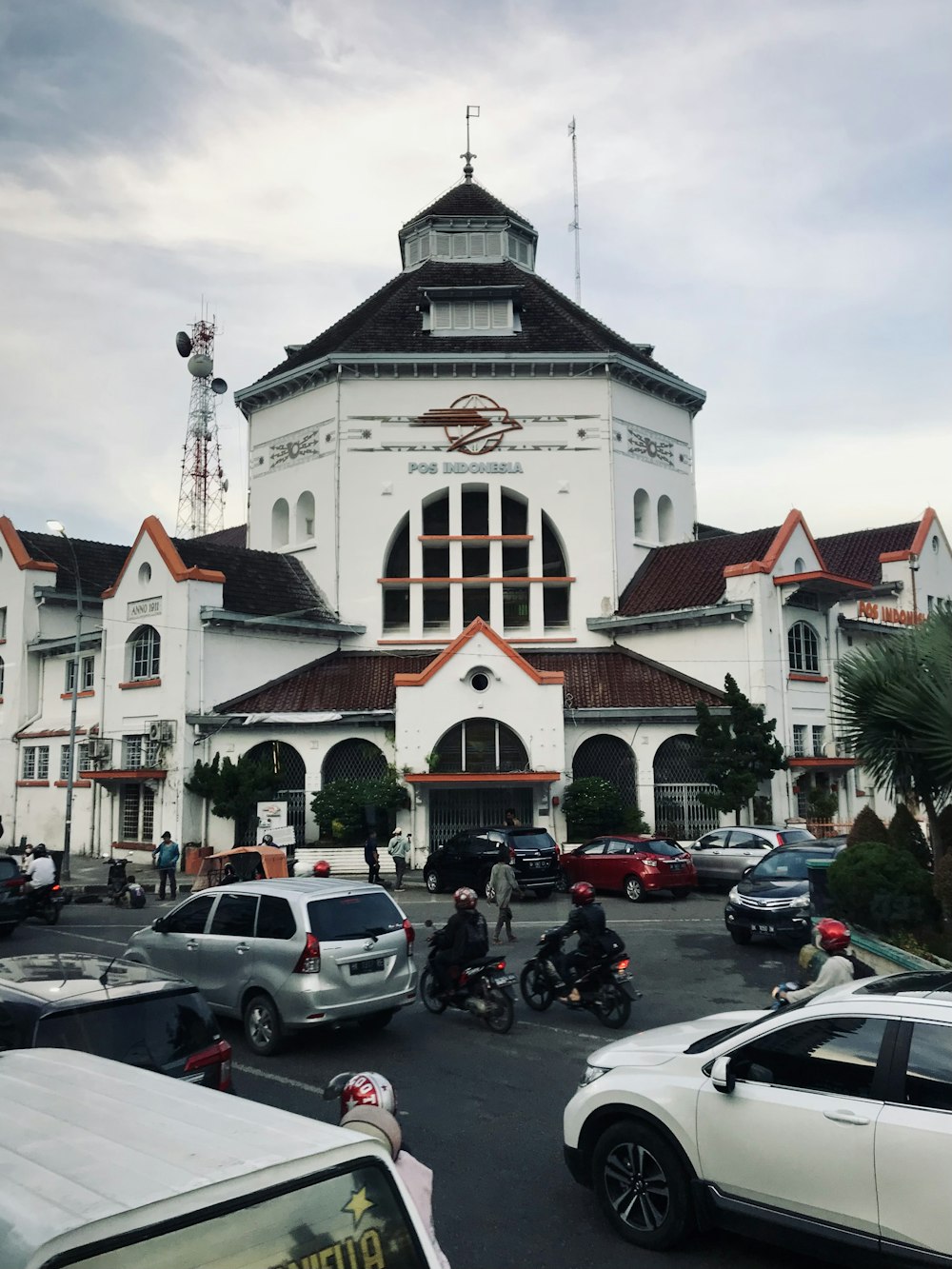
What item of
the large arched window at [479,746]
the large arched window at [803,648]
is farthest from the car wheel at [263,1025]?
the large arched window at [803,648]

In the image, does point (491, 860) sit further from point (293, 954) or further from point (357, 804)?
point (293, 954)

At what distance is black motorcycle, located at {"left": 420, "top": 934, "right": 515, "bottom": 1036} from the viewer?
1167cm

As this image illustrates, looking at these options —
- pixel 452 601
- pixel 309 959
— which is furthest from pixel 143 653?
pixel 309 959

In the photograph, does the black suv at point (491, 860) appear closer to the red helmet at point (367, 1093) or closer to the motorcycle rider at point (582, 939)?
the motorcycle rider at point (582, 939)

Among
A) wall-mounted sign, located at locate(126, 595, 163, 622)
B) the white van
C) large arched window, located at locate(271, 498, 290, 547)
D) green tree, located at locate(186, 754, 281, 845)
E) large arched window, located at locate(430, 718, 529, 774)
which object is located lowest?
the white van

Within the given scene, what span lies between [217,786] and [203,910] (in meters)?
18.3

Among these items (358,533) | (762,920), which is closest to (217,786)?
(358,533)

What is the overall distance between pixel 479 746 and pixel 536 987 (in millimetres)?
18075

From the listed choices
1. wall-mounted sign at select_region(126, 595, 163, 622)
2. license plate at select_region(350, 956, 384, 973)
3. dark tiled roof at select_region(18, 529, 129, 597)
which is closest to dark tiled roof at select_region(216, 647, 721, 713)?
wall-mounted sign at select_region(126, 595, 163, 622)

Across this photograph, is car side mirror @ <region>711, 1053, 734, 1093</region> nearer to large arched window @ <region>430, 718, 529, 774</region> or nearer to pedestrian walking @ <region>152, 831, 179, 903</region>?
pedestrian walking @ <region>152, 831, 179, 903</region>

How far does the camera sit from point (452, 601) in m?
36.9

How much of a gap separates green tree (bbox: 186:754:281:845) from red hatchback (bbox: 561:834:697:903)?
9.88m

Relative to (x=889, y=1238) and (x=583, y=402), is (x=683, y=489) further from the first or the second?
(x=889, y=1238)

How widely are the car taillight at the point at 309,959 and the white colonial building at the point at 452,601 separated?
18661mm
